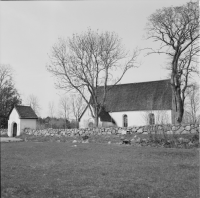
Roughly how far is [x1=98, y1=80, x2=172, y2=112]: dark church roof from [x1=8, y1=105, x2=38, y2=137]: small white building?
16761 millimetres

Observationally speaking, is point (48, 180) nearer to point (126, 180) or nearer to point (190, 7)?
point (126, 180)

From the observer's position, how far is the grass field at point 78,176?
2027 millimetres

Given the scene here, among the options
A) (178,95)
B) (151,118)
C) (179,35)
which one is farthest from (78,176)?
(151,118)

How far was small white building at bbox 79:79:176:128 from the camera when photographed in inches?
792

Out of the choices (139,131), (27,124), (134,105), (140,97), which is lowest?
(139,131)

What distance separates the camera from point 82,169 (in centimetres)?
334

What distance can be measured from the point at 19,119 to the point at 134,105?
64.1 feet

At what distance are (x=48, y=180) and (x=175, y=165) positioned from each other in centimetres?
350

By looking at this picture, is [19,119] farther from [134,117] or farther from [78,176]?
[134,117]

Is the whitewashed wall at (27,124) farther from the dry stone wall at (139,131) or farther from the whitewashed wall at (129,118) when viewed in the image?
the whitewashed wall at (129,118)

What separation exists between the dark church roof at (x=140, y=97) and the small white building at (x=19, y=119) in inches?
660

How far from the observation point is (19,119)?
256 centimetres

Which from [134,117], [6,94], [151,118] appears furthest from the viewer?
[134,117]

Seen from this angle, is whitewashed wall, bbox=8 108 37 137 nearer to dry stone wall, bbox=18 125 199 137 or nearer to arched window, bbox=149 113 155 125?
dry stone wall, bbox=18 125 199 137
